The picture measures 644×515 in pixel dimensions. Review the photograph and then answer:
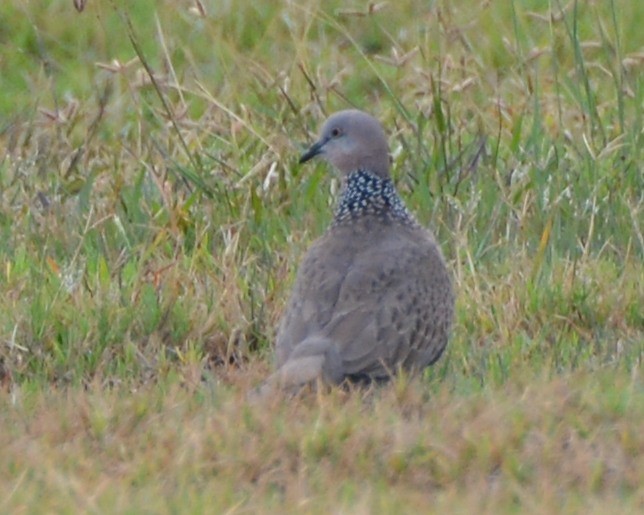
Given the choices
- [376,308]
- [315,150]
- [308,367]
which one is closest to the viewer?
[308,367]

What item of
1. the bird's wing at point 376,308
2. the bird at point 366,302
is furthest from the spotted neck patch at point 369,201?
the bird's wing at point 376,308

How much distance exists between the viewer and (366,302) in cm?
562

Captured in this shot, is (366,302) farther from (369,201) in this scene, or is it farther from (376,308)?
(369,201)

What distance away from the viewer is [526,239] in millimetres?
7082

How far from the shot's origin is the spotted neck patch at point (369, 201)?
6141 mm

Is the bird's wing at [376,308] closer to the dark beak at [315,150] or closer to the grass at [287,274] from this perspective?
the grass at [287,274]

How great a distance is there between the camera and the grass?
4.57m

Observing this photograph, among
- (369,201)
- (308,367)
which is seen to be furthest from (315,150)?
(308,367)

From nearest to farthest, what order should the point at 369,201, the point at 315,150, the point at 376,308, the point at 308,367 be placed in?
the point at 308,367, the point at 376,308, the point at 369,201, the point at 315,150

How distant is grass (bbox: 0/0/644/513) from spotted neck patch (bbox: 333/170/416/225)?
0.47 m

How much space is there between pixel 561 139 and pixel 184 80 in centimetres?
279

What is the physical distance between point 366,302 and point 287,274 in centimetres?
106

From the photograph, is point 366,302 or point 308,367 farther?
point 366,302

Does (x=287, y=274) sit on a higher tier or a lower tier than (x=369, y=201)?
lower
